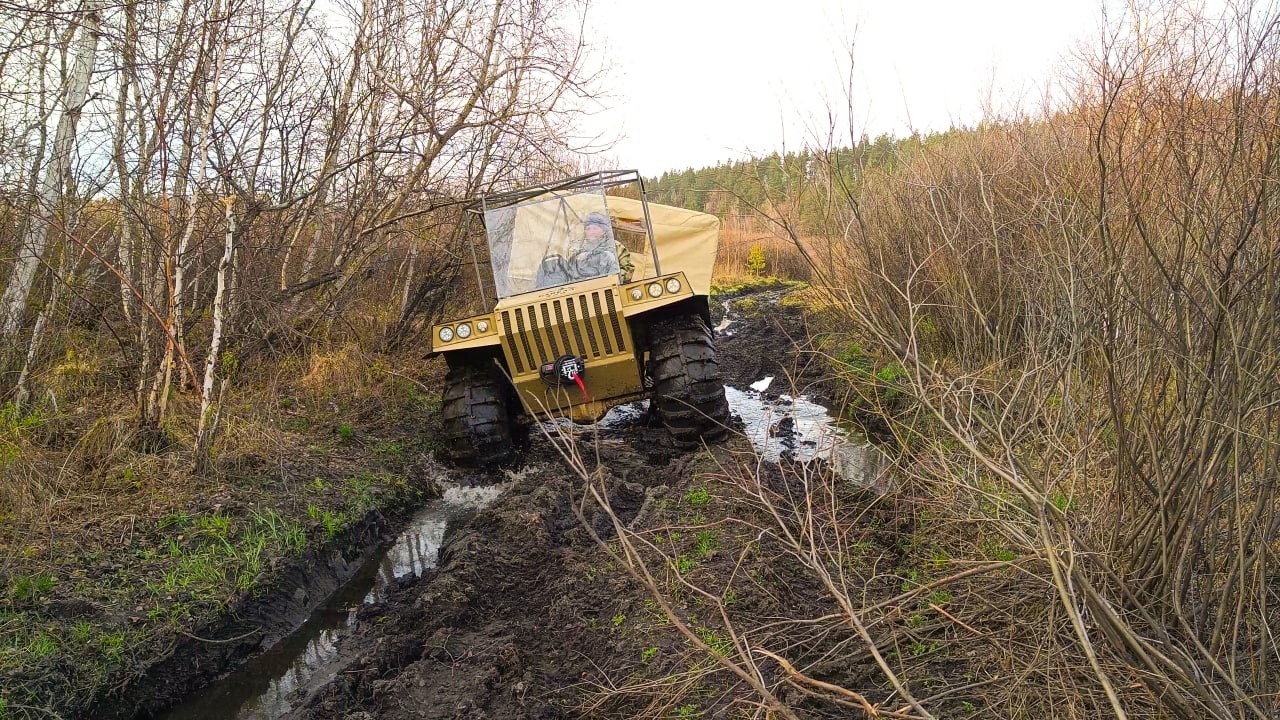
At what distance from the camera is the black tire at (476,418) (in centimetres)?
653

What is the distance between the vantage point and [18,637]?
3.70 metres

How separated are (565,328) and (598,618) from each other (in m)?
2.78

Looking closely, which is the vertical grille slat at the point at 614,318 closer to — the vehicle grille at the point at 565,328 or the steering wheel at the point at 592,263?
the vehicle grille at the point at 565,328

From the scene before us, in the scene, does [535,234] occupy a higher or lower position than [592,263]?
higher

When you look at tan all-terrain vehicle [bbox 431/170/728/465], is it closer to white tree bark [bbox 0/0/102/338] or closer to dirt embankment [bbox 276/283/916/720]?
dirt embankment [bbox 276/283/916/720]

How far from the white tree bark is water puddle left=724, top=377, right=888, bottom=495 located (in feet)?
17.5

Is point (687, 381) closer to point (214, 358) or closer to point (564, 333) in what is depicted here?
point (564, 333)

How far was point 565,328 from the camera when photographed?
633cm

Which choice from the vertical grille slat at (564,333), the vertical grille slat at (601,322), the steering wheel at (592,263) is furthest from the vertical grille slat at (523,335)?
the steering wheel at (592,263)

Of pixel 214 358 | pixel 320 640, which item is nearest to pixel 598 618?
pixel 320 640

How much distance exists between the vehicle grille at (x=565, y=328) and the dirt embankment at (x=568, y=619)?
1.09 metres

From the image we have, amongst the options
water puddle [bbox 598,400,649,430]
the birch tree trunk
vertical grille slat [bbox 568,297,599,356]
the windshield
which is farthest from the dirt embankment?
water puddle [bbox 598,400,649,430]

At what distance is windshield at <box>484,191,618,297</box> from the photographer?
7.02 meters

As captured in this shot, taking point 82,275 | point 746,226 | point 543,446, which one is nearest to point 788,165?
point 543,446
